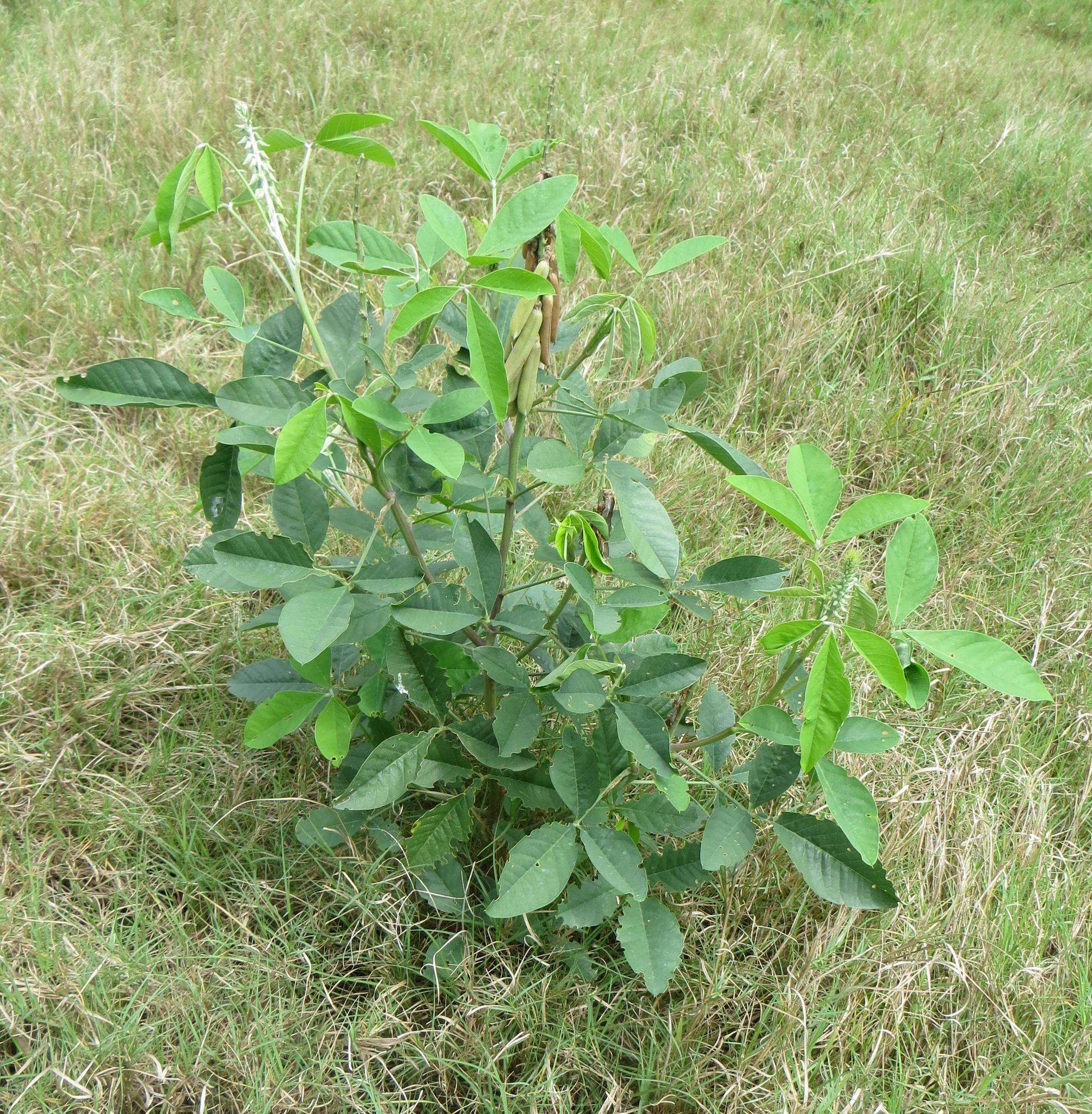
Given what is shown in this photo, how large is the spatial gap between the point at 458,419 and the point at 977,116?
406 cm

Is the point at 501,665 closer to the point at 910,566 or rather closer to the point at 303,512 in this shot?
the point at 303,512

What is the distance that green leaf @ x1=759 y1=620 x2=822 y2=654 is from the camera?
1.10 m

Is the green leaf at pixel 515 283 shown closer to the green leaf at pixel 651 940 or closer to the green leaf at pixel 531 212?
the green leaf at pixel 531 212

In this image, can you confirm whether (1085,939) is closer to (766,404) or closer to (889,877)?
(889,877)

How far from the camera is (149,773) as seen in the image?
1735 millimetres

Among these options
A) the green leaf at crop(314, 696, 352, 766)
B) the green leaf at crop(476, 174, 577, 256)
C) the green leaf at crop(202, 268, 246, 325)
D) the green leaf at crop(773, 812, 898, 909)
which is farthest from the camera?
the green leaf at crop(314, 696, 352, 766)

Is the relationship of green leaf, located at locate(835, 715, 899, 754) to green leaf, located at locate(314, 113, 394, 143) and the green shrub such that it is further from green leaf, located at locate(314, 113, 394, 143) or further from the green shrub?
green leaf, located at locate(314, 113, 394, 143)

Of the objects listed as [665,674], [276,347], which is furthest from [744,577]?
[276,347]

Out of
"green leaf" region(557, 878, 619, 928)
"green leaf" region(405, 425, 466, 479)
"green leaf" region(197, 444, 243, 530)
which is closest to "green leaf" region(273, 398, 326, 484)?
"green leaf" region(405, 425, 466, 479)

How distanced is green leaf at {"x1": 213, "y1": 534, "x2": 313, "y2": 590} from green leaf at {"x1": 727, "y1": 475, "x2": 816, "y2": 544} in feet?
1.86

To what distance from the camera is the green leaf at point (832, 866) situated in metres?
1.32

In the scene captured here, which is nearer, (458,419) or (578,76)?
(458,419)

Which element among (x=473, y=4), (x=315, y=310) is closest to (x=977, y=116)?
(x=473, y=4)

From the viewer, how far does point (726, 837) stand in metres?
1.36
